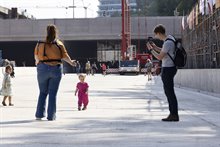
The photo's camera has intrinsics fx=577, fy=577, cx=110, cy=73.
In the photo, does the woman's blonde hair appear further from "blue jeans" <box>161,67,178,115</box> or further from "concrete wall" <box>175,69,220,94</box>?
"concrete wall" <box>175,69,220,94</box>

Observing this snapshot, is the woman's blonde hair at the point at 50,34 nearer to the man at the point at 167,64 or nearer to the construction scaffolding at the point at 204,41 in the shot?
the man at the point at 167,64

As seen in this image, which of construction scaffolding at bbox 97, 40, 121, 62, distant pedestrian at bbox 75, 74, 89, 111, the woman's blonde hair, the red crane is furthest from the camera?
construction scaffolding at bbox 97, 40, 121, 62

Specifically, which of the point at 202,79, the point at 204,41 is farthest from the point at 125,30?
the point at 202,79

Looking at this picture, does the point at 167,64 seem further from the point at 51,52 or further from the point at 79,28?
the point at 79,28

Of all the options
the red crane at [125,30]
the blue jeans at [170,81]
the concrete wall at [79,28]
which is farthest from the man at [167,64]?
the concrete wall at [79,28]

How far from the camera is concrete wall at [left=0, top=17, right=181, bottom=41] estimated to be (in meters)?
80.1

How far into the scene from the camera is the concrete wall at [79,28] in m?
80.1

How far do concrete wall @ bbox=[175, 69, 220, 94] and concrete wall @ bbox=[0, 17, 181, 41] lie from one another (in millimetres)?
49974

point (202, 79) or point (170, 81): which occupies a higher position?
point (170, 81)

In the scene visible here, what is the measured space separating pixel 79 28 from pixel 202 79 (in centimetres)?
5861

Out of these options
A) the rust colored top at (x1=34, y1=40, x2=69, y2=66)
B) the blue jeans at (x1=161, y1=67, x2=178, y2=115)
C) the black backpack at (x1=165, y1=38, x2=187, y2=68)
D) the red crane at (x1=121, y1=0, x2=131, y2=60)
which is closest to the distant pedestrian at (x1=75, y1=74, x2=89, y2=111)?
the rust colored top at (x1=34, y1=40, x2=69, y2=66)

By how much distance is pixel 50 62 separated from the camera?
10.6 m

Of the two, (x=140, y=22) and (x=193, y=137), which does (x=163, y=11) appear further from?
(x=193, y=137)

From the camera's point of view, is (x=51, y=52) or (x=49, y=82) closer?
(x=51, y=52)
